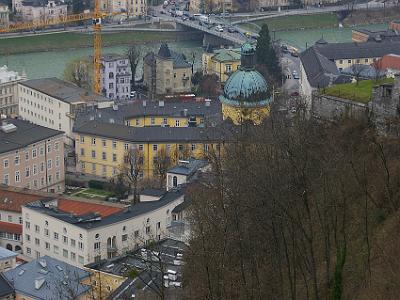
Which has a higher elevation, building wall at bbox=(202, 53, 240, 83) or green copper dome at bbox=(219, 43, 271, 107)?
green copper dome at bbox=(219, 43, 271, 107)

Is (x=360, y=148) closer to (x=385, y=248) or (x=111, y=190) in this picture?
(x=385, y=248)

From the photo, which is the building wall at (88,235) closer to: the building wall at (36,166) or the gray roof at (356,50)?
the building wall at (36,166)

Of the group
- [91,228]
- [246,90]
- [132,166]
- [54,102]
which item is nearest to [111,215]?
[91,228]

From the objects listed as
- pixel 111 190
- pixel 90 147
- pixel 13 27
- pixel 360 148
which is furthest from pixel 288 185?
pixel 13 27

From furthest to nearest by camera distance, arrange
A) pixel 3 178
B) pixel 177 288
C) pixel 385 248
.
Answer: pixel 3 178
pixel 177 288
pixel 385 248

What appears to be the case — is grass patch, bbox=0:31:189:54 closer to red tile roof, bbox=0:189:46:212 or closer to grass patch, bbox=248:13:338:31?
grass patch, bbox=248:13:338:31

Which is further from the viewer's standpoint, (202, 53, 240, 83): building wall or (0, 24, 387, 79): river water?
(0, 24, 387, 79): river water

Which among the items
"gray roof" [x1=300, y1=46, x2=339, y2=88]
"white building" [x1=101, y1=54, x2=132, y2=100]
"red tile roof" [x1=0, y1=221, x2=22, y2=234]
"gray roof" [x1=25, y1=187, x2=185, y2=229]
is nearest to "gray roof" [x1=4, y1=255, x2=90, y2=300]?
"gray roof" [x1=25, y1=187, x2=185, y2=229]
